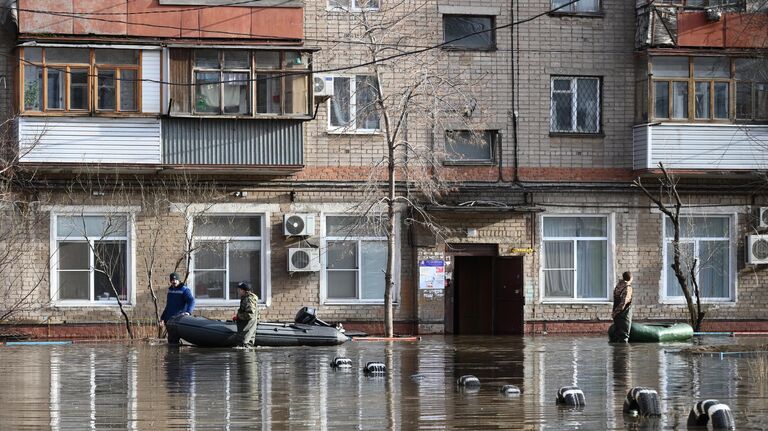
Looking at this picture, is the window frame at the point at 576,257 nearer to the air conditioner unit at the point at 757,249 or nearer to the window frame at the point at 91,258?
the air conditioner unit at the point at 757,249

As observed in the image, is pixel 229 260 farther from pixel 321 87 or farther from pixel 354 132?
pixel 321 87

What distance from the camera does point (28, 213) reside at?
2991 centimetres

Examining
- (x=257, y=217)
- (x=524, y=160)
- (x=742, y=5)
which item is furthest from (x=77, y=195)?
(x=742, y=5)

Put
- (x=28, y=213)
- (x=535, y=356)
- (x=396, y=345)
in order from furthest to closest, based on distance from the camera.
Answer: (x=28, y=213) → (x=396, y=345) → (x=535, y=356)

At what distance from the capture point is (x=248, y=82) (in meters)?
29.9

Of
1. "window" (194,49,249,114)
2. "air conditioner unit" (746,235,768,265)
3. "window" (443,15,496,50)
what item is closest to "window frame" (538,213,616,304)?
"air conditioner unit" (746,235,768,265)

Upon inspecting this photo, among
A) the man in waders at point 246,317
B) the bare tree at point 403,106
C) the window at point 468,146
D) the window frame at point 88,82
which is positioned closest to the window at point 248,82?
the window frame at point 88,82

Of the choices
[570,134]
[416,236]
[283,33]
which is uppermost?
[283,33]

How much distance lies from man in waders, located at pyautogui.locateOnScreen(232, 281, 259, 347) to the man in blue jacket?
1295mm

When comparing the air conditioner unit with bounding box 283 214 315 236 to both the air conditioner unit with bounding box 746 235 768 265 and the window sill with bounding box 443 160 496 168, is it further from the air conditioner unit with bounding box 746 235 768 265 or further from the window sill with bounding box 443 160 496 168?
the air conditioner unit with bounding box 746 235 768 265

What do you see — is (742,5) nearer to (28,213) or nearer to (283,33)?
(283,33)

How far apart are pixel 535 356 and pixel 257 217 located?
9275 mm

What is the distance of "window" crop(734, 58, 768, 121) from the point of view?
32.2m

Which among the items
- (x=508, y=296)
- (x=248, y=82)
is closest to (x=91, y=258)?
(x=248, y=82)
